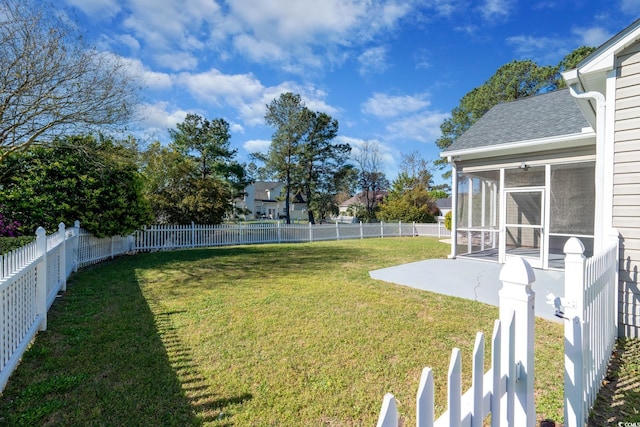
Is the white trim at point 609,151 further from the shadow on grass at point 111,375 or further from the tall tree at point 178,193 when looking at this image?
the tall tree at point 178,193

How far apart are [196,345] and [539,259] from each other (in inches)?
320

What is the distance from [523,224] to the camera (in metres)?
8.20

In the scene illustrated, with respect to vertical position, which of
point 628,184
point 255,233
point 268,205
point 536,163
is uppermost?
point 268,205

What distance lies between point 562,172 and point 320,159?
2280 centimetres

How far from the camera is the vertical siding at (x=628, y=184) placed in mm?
3725

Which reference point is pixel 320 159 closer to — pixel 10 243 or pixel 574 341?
pixel 10 243

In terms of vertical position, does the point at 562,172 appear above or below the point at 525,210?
above

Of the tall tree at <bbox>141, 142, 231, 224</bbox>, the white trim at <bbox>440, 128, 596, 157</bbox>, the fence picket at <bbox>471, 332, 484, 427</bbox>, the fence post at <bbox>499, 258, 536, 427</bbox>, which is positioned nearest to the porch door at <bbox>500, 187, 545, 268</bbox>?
the white trim at <bbox>440, 128, 596, 157</bbox>

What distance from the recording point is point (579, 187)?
7.35m

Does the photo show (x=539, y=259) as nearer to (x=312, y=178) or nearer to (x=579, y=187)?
(x=579, y=187)

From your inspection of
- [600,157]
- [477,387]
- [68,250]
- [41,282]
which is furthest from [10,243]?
[600,157]

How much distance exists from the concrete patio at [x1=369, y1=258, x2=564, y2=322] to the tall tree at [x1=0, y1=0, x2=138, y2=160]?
8.56 meters

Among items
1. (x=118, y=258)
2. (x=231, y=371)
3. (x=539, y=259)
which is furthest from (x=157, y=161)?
(x=539, y=259)

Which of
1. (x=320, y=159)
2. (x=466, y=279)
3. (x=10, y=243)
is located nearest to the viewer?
(x=10, y=243)
